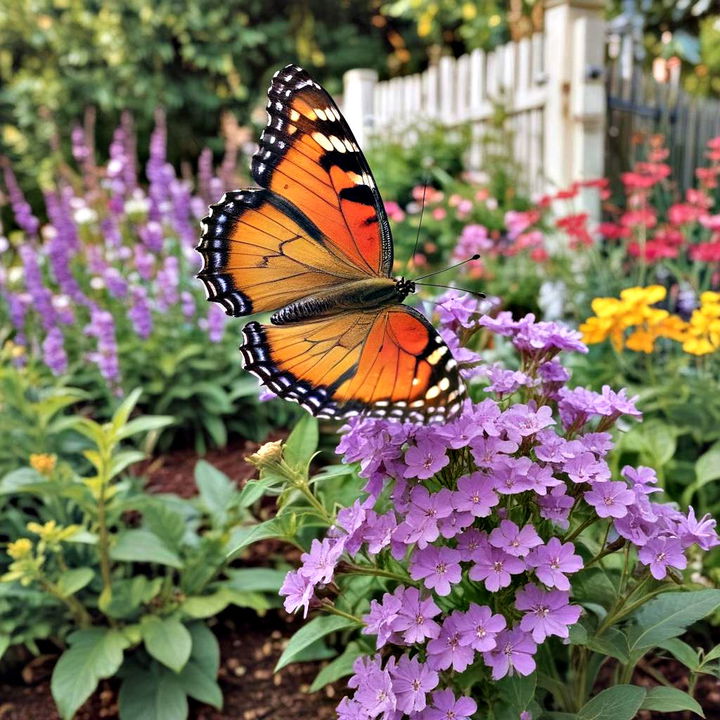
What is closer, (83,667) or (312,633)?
(312,633)

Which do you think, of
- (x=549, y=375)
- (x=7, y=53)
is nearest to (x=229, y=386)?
(x=549, y=375)

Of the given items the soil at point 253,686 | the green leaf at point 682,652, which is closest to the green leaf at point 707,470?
the soil at point 253,686

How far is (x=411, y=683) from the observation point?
3.84ft

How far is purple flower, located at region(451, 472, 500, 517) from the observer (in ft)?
3.73

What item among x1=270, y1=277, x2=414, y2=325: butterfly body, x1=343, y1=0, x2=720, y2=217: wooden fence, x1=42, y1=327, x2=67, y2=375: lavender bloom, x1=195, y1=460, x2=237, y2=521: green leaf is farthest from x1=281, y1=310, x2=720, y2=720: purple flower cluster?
x1=343, y1=0, x2=720, y2=217: wooden fence

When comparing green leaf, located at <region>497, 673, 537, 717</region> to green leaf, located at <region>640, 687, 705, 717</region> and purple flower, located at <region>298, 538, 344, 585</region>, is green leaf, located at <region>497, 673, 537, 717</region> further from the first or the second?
purple flower, located at <region>298, 538, 344, 585</region>

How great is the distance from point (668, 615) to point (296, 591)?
604 mm

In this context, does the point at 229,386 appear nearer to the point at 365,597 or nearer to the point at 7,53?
the point at 365,597

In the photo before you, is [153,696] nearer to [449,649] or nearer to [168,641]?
[168,641]

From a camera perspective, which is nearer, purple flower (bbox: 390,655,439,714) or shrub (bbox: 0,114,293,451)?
purple flower (bbox: 390,655,439,714)

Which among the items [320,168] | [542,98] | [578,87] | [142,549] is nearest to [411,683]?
[320,168]

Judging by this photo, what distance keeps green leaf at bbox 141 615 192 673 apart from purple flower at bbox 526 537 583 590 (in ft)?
3.20

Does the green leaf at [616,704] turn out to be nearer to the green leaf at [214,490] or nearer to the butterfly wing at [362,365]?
A: the butterfly wing at [362,365]

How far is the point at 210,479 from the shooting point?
2279 millimetres
